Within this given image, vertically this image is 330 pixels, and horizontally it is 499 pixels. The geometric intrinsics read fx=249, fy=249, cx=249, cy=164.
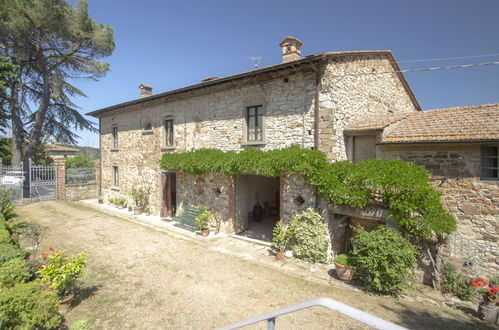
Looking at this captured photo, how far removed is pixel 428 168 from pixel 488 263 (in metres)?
3.14

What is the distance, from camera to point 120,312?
524 cm

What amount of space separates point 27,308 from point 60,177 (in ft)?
58.3

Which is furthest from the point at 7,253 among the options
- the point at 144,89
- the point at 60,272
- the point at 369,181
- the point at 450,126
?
the point at 144,89

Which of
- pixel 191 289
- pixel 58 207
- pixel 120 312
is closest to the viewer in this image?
pixel 120 312

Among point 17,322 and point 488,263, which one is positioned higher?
point 17,322

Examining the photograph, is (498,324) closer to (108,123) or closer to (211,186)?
(211,186)

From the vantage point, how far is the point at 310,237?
25.9ft

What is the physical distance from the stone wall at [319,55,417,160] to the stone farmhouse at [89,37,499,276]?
3 centimetres

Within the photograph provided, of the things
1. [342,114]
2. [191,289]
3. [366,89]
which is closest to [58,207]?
[191,289]

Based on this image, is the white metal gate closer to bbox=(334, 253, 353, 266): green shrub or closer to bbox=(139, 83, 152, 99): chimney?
bbox=(139, 83, 152, 99): chimney

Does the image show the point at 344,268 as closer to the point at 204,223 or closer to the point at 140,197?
the point at 204,223

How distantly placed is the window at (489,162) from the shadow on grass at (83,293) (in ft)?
35.9

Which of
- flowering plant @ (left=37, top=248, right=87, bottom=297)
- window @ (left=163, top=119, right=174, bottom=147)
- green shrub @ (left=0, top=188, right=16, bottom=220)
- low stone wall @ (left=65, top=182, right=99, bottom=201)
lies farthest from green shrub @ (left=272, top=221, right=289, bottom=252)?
low stone wall @ (left=65, top=182, right=99, bottom=201)

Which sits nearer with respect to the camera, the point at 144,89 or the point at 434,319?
the point at 434,319
